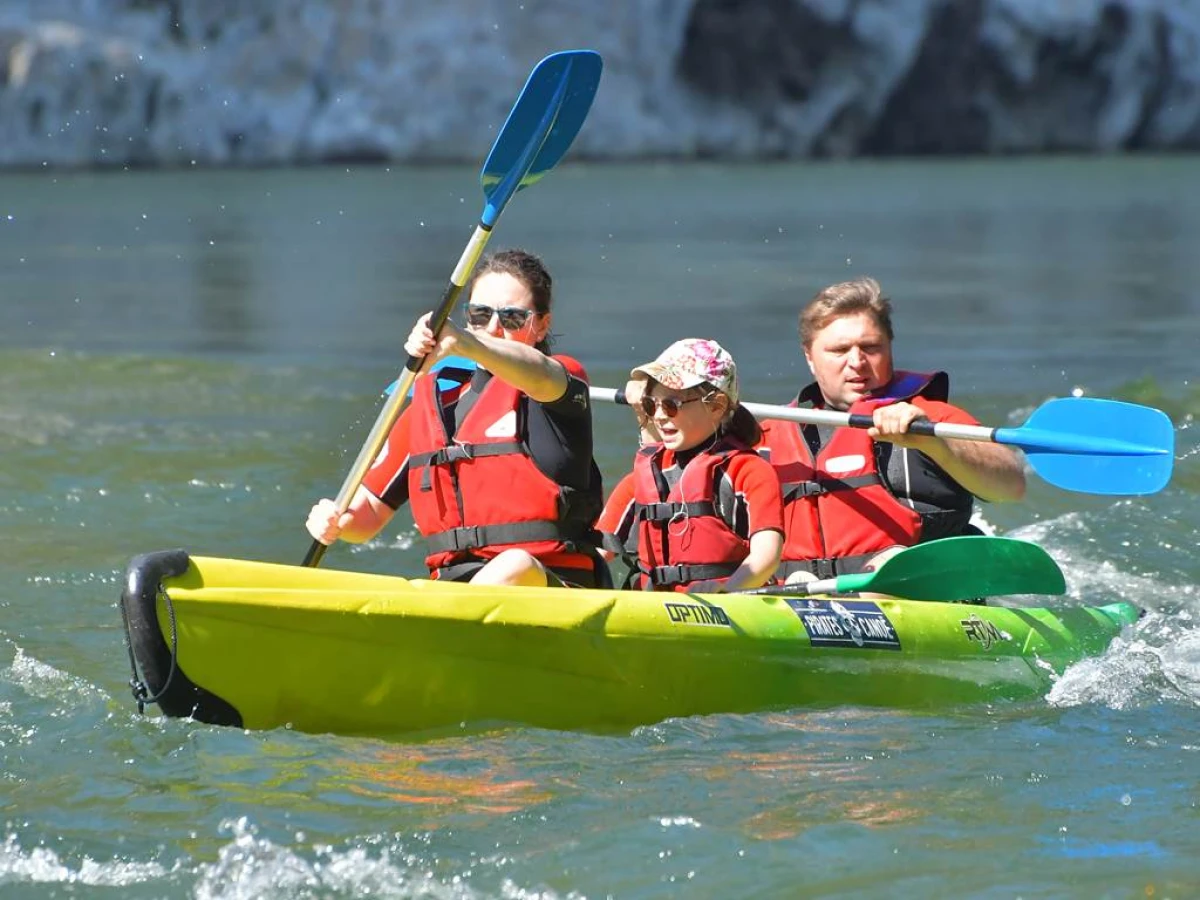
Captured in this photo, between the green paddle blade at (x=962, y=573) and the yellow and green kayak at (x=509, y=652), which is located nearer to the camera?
the yellow and green kayak at (x=509, y=652)

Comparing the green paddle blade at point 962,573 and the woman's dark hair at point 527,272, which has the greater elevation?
the woman's dark hair at point 527,272

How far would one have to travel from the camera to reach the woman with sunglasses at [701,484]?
421 cm

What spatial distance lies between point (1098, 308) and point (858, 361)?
29.8ft

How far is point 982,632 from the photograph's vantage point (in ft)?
14.7

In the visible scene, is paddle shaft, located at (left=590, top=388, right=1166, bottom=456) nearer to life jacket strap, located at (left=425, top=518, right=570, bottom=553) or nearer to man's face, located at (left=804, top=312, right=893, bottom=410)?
man's face, located at (left=804, top=312, right=893, bottom=410)

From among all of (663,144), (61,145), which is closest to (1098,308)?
(663,144)

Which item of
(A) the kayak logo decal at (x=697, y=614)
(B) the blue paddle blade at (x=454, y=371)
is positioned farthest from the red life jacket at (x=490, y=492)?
(A) the kayak logo decal at (x=697, y=614)

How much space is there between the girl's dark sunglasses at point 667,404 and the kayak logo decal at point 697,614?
0.49 meters

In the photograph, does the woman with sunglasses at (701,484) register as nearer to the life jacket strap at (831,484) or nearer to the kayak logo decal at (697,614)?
the kayak logo decal at (697,614)

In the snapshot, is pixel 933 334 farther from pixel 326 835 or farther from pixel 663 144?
pixel 663 144

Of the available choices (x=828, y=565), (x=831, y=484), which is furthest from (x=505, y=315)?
(x=828, y=565)

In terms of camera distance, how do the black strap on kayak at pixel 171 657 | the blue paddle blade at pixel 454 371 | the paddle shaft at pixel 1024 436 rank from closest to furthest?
the black strap on kayak at pixel 171 657 < the blue paddle blade at pixel 454 371 < the paddle shaft at pixel 1024 436

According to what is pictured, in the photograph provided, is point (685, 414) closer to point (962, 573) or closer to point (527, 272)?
point (527, 272)

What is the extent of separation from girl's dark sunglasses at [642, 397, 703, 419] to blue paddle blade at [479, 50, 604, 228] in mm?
583
